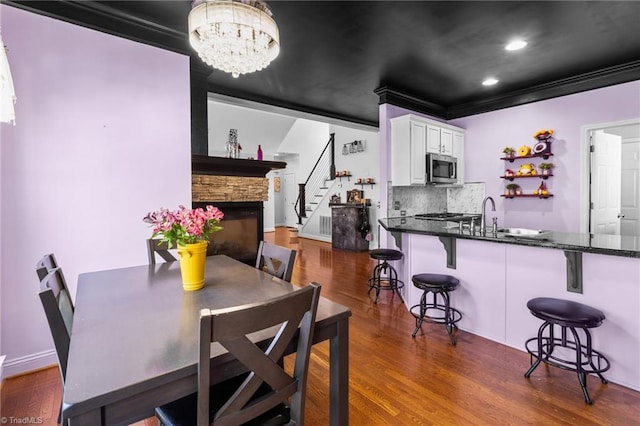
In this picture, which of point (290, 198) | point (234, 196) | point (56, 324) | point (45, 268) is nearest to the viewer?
point (56, 324)

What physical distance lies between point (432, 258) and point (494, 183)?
8.56ft

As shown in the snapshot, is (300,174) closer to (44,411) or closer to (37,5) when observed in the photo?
(37,5)

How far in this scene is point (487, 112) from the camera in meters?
5.07

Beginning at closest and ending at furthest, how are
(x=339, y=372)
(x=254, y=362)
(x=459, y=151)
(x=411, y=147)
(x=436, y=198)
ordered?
(x=254, y=362) < (x=339, y=372) < (x=411, y=147) < (x=459, y=151) < (x=436, y=198)

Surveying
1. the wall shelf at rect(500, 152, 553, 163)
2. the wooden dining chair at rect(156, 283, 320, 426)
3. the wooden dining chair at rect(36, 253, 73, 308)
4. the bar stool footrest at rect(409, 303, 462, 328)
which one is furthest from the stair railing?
the wooden dining chair at rect(156, 283, 320, 426)

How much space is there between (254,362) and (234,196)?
9.79 ft

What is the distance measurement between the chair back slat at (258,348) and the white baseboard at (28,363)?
2.04 metres

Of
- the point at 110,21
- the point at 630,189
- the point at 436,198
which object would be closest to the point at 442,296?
the point at 436,198

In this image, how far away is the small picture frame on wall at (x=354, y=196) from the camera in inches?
305

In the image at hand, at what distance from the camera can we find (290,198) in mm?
11883

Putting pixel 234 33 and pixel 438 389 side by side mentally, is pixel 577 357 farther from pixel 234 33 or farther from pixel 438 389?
pixel 234 33

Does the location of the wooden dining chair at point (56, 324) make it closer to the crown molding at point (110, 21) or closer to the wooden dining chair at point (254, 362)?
the wooden dining chair at point (254, 362)

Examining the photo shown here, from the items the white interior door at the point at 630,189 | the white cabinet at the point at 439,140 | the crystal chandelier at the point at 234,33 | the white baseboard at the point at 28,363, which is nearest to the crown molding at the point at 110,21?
the crystal chandelier at the point at 234,33

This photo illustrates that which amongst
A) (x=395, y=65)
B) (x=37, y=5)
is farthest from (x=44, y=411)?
(x=395, y=65)
